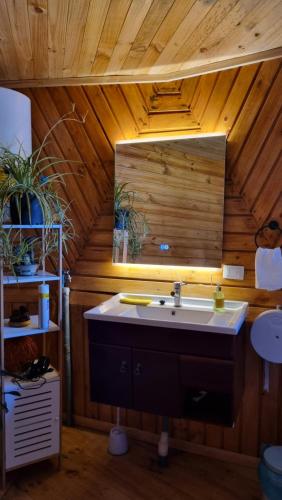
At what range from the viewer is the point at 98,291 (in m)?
2.73

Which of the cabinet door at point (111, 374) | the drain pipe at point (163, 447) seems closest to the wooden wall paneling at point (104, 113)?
the cabinet door at point (111, 374)

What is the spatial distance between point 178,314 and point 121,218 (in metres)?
0.75

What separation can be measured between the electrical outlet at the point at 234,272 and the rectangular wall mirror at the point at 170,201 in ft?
0.20

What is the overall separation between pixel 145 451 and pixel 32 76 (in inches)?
103

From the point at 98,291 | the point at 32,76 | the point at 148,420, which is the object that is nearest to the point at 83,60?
the point at 32,76

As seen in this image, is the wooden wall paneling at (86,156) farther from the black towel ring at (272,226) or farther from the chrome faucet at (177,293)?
the black towel ring at (272,226)

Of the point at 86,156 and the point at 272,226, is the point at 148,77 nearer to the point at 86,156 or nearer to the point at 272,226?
the point at 86,156

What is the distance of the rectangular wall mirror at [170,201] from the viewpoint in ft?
7.77

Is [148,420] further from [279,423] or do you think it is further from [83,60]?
[83,60]

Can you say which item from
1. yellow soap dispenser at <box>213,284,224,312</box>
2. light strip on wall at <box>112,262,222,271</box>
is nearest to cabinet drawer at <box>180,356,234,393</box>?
yellow soap dispenser at <box>213,284,224,312</box>

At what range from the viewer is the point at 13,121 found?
2.38 metres

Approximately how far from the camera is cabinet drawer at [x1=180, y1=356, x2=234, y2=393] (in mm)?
1914

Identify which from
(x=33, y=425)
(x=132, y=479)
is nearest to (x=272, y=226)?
(x=132, y=479)

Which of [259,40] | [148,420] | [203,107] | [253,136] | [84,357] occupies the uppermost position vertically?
[259,40]
